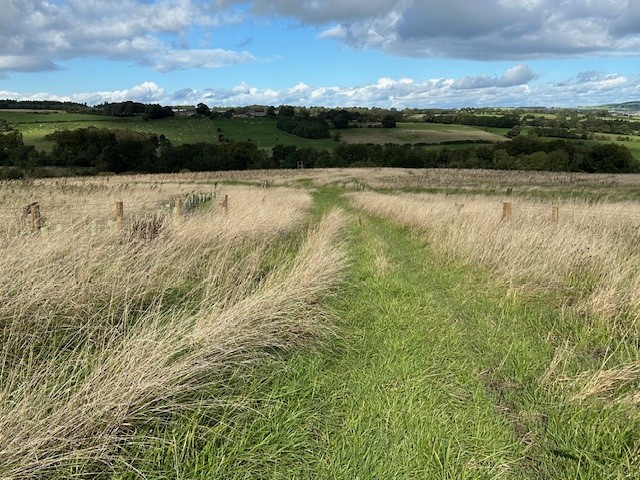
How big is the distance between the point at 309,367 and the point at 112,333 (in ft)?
5.74

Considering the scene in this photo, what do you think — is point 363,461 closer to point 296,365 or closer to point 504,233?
point 296,365

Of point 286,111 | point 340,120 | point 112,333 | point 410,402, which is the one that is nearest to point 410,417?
point 410,402

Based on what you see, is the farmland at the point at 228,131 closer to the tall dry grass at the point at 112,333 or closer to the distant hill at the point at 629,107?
the tall dry grass at the point at 112,333

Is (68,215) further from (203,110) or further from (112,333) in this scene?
(203,110)

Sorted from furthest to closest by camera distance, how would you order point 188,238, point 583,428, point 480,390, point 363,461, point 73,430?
point 188,238
point 480,390
point 583,428
point 363,461
point 73,430

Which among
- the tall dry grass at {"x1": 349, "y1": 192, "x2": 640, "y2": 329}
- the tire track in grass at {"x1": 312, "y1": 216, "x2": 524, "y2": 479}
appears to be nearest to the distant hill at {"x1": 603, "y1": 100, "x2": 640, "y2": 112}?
the tall dry grass at {"x1": 349, "y1": 192, "x2": 640, "y2": 329}

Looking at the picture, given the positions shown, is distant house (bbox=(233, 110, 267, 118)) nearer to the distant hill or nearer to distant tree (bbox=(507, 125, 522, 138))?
distant tree (bbox=(507, 125, 522, 138))

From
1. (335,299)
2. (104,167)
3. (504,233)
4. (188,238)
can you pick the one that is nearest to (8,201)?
(188,238)

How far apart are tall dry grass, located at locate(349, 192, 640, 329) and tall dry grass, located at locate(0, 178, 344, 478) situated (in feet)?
10.8

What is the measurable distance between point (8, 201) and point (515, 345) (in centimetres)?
1844

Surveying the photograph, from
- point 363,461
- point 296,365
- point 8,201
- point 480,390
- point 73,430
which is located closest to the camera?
point 73,430

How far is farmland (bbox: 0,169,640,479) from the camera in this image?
9.25ft

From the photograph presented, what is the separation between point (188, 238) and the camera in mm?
7812

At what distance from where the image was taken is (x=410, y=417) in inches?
133
